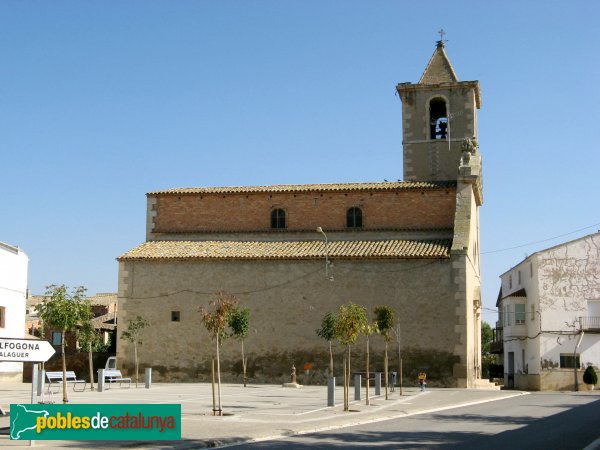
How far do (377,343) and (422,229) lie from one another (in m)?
6.99

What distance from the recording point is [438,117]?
151 feet

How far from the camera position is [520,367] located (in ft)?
178

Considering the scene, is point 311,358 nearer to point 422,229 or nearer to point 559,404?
point 422,229

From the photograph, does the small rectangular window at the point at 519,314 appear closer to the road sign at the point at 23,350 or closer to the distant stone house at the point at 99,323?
the distant stone house at the point at 99,323

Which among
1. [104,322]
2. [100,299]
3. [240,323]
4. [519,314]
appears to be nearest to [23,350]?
[240,323]

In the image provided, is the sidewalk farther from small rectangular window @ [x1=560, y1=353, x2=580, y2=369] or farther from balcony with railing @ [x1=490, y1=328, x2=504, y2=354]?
balcony with railing @ [x1=490, y1=328, x2=504, y2=354]

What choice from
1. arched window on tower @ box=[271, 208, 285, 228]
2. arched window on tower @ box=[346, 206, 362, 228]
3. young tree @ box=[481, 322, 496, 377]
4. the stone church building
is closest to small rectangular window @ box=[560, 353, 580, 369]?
the stone church building

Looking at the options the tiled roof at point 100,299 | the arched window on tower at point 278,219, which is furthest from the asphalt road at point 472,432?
the tiled roof at point 100,299

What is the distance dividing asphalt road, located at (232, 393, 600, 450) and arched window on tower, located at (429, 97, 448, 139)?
74.0 ft

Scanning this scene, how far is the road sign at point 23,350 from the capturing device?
49.4 feet

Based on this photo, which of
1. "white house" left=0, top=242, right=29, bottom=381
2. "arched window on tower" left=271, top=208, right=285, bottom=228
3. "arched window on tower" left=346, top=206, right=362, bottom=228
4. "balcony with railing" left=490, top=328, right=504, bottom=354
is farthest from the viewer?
"balcony with railing" left=490, top=328, right=504, bottom=354

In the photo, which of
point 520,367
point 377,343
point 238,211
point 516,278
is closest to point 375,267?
point 377,343

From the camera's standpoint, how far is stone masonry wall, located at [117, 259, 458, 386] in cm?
3712

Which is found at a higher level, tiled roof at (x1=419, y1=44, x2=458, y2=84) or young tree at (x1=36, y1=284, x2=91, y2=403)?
tiled roof at (x1=419, y1=44, x2=458, y2=84)
